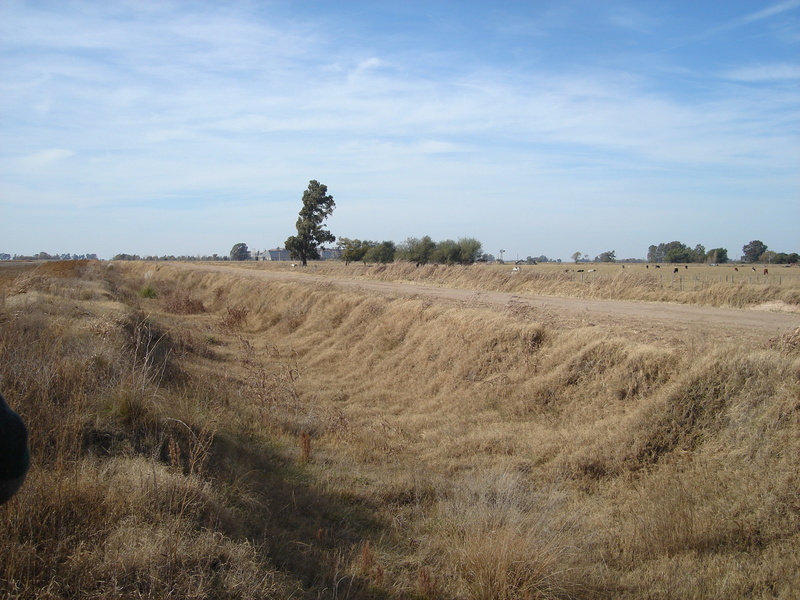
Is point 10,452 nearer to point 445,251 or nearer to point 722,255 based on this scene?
point 445,251

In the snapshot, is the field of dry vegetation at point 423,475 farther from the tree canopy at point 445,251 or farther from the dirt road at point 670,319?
the tree canopy at point 445,251

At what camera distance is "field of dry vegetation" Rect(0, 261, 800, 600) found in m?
3.95

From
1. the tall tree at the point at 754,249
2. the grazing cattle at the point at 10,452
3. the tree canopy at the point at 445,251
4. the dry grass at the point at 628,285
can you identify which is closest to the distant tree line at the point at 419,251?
the tree canopy at the point at 445,251

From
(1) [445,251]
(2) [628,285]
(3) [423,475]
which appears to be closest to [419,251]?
(1) [445,251]

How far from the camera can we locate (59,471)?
4.14 metres

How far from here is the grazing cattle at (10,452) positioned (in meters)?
1.41

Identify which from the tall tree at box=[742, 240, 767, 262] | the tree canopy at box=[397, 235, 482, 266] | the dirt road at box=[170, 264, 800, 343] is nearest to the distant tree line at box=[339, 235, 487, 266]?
the tree canopy at box=[397, 235, 482, 266]

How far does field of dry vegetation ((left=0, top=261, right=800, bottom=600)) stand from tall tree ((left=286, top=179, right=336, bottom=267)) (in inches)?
2133

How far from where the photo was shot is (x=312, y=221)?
6556cm

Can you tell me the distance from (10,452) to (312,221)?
65573mm

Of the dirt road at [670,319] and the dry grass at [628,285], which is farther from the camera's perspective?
the dry grass at [628,285]

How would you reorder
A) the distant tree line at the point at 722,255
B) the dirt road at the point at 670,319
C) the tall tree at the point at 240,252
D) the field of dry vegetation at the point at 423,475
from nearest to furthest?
the field of dry vegetation at the point at 423,475 < the dirt road at the point at 670,319 < the distant tree line at the point at 722,255 < the tall tree at the point at 240,252

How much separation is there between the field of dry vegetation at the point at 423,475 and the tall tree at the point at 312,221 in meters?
54.2

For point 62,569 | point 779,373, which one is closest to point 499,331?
point 779,373
